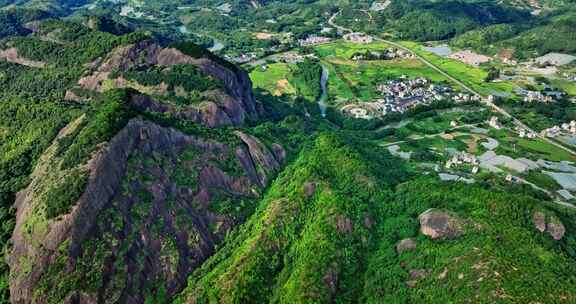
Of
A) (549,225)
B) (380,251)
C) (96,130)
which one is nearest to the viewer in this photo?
(96,130)

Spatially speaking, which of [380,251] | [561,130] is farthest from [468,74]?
[380,251]

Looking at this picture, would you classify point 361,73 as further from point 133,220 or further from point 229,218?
point 133,220

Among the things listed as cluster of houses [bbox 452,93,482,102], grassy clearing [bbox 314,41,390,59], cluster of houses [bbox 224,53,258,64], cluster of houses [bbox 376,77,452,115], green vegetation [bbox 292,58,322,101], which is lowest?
cluster of houses [bbox 224,53,258,64]

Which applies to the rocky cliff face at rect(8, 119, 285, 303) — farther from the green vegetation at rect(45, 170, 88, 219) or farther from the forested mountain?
the green vegetation at rect(45, 170, 88, 219)

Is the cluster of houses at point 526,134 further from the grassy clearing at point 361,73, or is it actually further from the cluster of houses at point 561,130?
the grassy clearing at point 361,73

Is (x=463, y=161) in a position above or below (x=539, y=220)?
below

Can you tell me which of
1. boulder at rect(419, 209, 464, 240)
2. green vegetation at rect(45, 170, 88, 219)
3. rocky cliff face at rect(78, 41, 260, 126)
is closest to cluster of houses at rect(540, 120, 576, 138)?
boulder at rect(419, 209, 464, 240)

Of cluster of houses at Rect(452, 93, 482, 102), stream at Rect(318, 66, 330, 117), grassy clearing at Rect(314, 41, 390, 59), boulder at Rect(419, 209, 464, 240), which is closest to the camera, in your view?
boulder at Rect(419, 209, 464, 240)
